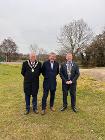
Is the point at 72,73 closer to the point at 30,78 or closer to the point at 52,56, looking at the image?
the point at 52,56

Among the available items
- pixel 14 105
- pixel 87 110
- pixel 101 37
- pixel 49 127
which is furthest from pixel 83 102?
pixel 101 37

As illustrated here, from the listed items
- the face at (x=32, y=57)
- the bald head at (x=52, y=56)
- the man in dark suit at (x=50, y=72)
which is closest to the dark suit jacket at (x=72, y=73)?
the man in dark suit at (x=50, y=72)

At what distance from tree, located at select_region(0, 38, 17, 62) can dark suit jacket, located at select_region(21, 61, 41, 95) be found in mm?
66986

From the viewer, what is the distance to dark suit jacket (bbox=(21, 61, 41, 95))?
8.92 m

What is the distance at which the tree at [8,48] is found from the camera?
248 feet

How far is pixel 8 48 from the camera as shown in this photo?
250 ft

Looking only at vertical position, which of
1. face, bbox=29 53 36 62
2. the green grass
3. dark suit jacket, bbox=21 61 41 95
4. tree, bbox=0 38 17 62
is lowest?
the green grass

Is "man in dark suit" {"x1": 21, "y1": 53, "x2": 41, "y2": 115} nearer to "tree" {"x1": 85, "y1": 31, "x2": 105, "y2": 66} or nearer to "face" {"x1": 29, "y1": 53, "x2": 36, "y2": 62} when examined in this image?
"face" {"x1": 29, "y1": 53, "x2": 36, "y2": 62}

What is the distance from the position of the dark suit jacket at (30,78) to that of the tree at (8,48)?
67.0m

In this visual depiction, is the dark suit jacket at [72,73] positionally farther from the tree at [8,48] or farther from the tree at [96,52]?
the tree at [8,48]

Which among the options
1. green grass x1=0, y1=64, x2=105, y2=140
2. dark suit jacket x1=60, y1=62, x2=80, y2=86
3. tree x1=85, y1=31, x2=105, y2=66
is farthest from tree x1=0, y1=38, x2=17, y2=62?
dark suit jacket x1=60, y1=62, x2=80, y2=86

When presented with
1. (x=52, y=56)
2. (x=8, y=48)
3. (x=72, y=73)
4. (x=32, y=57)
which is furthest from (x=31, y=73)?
(x=8, y=48)

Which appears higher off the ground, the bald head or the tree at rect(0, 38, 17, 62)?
the tree at rect(0, 38, 17, 62)

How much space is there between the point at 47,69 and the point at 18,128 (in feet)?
7.02
